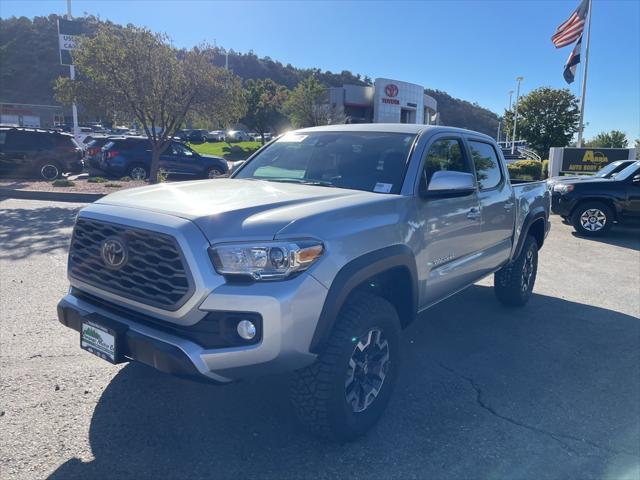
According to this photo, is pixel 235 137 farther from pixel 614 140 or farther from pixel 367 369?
pixel 367 369

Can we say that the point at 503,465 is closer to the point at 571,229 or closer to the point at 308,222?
the point at 308,222

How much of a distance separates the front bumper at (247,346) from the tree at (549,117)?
35.0m

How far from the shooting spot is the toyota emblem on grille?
2.85m

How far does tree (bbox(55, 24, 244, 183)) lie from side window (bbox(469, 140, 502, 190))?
11.0m

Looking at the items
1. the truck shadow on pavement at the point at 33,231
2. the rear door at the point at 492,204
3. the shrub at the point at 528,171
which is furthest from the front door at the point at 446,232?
the shrub at the point at 528,171

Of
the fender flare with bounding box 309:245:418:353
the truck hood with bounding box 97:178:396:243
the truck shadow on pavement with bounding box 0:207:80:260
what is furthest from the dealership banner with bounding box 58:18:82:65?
the fender flare with bounding box 309:245:418:353

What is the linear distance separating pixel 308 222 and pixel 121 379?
6.68 feet

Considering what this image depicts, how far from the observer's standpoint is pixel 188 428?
319cm

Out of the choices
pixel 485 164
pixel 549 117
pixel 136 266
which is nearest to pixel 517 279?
pixel 485 164

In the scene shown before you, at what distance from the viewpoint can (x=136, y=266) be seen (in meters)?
2.82

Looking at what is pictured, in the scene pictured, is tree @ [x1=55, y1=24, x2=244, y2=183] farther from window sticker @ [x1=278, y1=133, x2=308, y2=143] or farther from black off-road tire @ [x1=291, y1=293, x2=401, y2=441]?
black off-road tire @ [x1=291, y1=293, x2=401, y2=441]

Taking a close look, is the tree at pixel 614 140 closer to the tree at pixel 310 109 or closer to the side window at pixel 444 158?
the tree at pixel 310 109

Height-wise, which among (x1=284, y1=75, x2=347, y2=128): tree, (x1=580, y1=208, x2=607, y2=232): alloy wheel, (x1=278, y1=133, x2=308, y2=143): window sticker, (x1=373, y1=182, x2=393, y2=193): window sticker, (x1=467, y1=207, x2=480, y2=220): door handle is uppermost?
(x1=284, y1=75, x2=347, y2=128): tree

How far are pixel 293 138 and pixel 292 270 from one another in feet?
7.55
